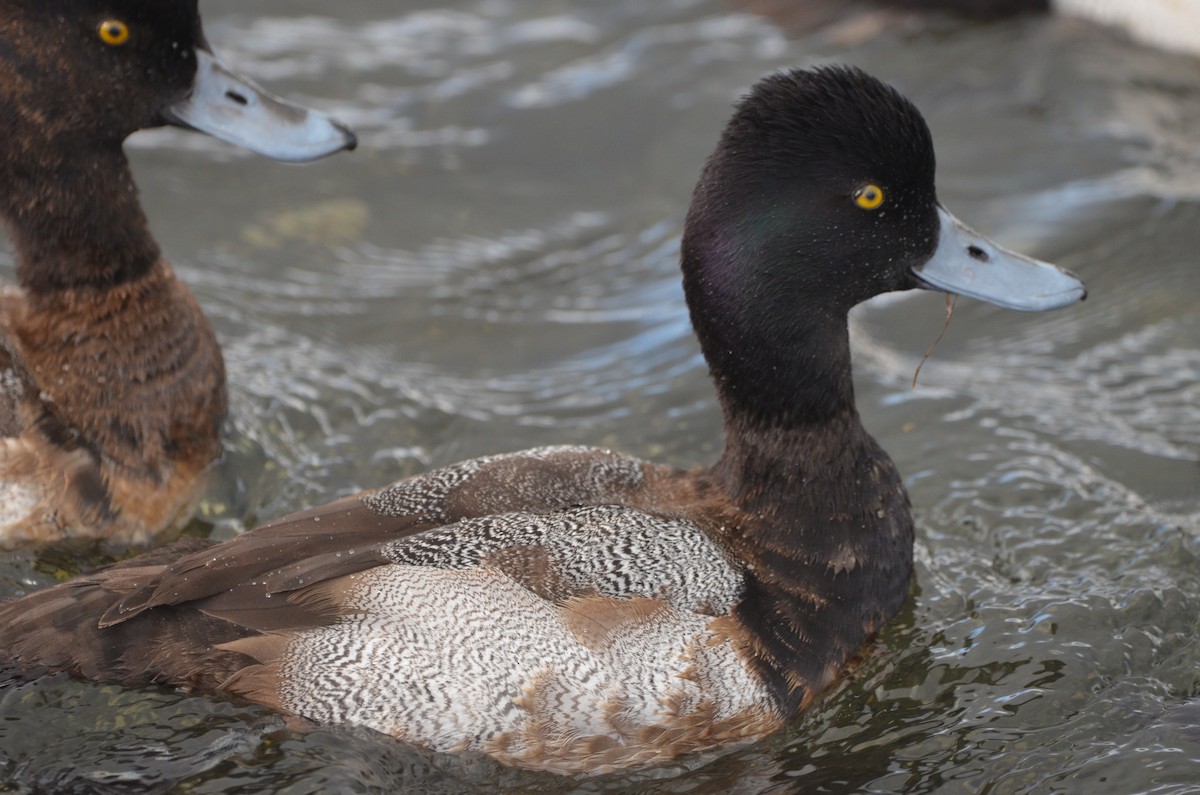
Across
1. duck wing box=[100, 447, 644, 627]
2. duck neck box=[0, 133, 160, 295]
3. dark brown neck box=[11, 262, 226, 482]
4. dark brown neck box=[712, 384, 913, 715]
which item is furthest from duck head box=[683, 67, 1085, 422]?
duck neck box=[0, 133, 160, 295]

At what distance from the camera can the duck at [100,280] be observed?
5180 millimetres

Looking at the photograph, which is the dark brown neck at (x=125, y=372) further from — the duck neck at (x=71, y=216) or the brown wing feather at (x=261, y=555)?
the brown wing feather at (x=261, y=555)

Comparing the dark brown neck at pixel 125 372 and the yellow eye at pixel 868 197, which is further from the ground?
the yellow eye at pixel 868 197

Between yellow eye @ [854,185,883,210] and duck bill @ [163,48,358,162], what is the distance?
81.2 inches

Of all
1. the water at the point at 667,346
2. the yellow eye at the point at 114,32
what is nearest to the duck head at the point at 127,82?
the yellow eye at the point at 114,32

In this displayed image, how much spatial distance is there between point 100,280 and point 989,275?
317 cm

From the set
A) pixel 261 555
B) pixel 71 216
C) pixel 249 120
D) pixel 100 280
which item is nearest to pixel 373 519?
pixel 261 555

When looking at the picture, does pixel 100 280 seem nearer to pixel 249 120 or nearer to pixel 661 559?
pixel 249 120

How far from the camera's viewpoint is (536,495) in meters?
4.55

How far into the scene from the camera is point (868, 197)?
14.9 ft

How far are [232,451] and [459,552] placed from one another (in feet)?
6.15

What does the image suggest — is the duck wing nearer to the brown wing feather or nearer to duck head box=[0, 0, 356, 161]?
the brown wing feather

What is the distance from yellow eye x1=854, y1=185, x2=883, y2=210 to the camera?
4523 mm

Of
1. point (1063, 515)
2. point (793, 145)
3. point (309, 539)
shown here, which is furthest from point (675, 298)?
point (309, 539)
